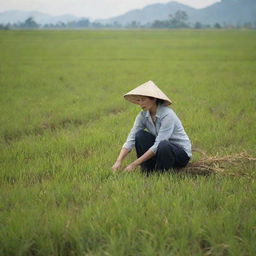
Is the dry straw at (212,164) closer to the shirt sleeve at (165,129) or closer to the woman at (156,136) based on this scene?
the woman at (156,136)

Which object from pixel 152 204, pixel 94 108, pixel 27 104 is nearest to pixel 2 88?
pixel 27 104

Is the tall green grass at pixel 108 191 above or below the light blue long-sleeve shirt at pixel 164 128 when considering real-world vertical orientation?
below

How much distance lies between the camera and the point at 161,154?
3330 mm

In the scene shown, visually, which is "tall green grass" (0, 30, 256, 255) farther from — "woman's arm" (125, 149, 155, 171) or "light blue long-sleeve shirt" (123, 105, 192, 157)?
"light blue long-sleeve shirt" (123, 105, 192, 157)

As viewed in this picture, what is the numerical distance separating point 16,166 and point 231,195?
89.9 inches

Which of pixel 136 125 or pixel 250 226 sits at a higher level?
pixel 136 125

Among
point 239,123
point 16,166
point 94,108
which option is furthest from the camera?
point 94,108

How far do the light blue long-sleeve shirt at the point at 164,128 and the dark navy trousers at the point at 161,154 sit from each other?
55mm

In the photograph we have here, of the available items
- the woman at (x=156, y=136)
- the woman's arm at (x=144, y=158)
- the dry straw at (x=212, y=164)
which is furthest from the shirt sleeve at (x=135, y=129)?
the dry straw at (x=212, y=164)

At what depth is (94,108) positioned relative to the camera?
718 centimetres

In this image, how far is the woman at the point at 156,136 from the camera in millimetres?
3322

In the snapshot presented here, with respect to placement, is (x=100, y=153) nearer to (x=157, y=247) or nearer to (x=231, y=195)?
(x=231, y=195)

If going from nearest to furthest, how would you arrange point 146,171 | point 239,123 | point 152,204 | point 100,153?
point 152,204 < point 146,171 < point 100,153 < point 239,123

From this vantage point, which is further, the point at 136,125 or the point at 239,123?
the point at 239,123
